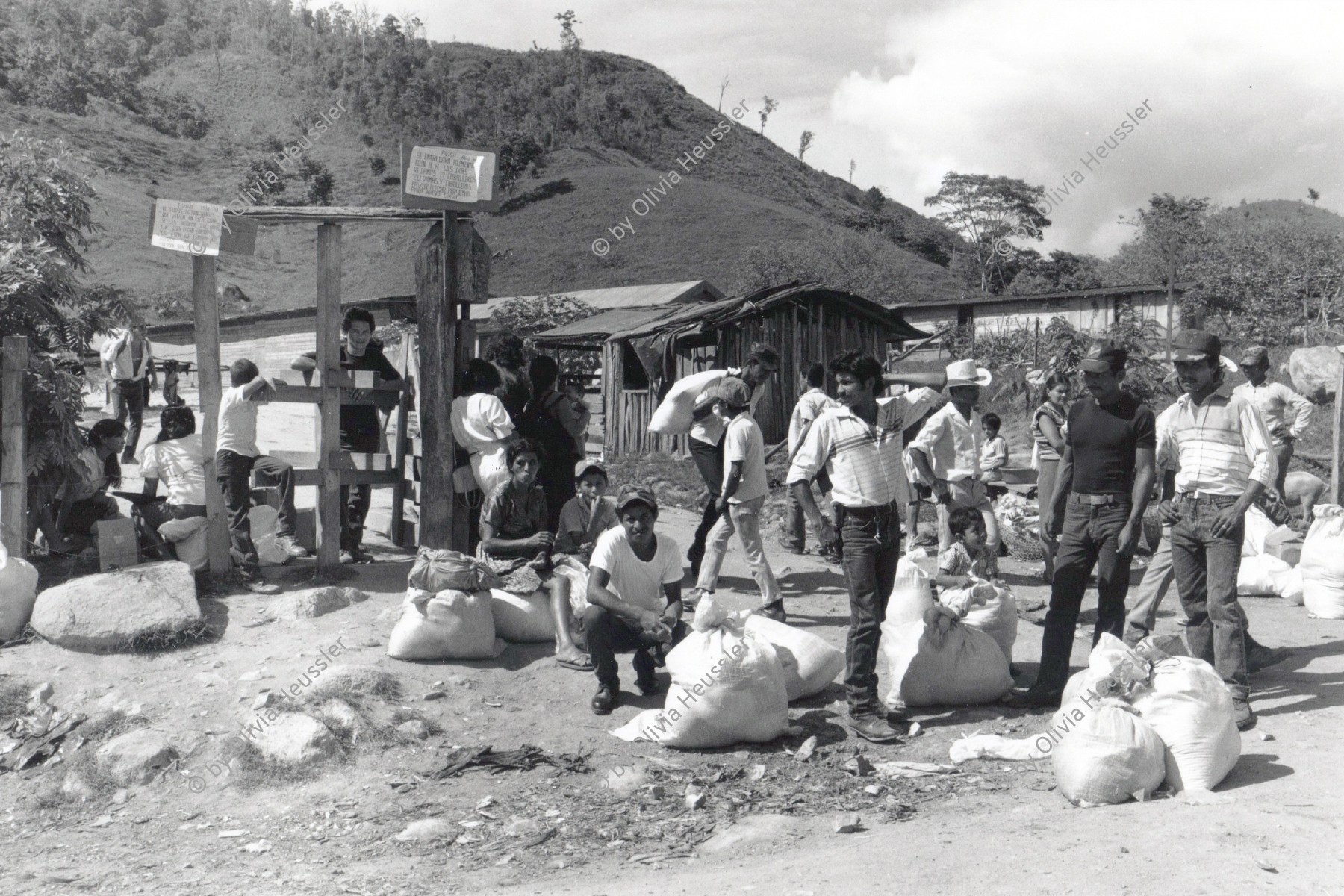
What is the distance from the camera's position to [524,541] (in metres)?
5.96

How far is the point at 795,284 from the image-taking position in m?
17.8

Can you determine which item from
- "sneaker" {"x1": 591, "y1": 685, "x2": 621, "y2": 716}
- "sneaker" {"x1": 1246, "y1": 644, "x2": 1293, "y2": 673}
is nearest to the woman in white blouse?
"sneaker" {"x1": 591, "y1": 685, "x2": 621, "y2": 716}

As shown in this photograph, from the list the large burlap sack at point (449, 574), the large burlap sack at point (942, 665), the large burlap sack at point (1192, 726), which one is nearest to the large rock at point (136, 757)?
the large burlap sack at point (449, 574)

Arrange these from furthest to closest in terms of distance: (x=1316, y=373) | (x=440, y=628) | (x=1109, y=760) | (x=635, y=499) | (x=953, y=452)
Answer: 1. (x=1316, y=373)
2. (x=953, y=452)
3. (x=440, y=628)
4. (x=635, y=499)
5. (x=1109, y=760)

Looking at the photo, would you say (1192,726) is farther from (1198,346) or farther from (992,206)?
(992,206)

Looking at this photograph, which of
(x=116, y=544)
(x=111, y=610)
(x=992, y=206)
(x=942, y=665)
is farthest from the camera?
(x=992, y=206)

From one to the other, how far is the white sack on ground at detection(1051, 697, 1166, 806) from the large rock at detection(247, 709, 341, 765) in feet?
10.1

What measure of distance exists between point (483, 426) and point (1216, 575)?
4027 mm

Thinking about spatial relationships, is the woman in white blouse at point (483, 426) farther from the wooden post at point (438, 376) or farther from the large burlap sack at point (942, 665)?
the large burlap sack at point (942, 665)

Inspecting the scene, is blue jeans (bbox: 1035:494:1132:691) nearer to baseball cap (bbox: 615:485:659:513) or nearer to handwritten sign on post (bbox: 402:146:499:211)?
baseball cap (bbox: 615:485:659:513)

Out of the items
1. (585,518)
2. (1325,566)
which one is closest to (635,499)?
(585,518)

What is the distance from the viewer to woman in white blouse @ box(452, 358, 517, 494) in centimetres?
662

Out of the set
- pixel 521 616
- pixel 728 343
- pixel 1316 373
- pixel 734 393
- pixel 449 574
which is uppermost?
pixel 728 343

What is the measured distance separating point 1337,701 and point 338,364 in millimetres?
5768
